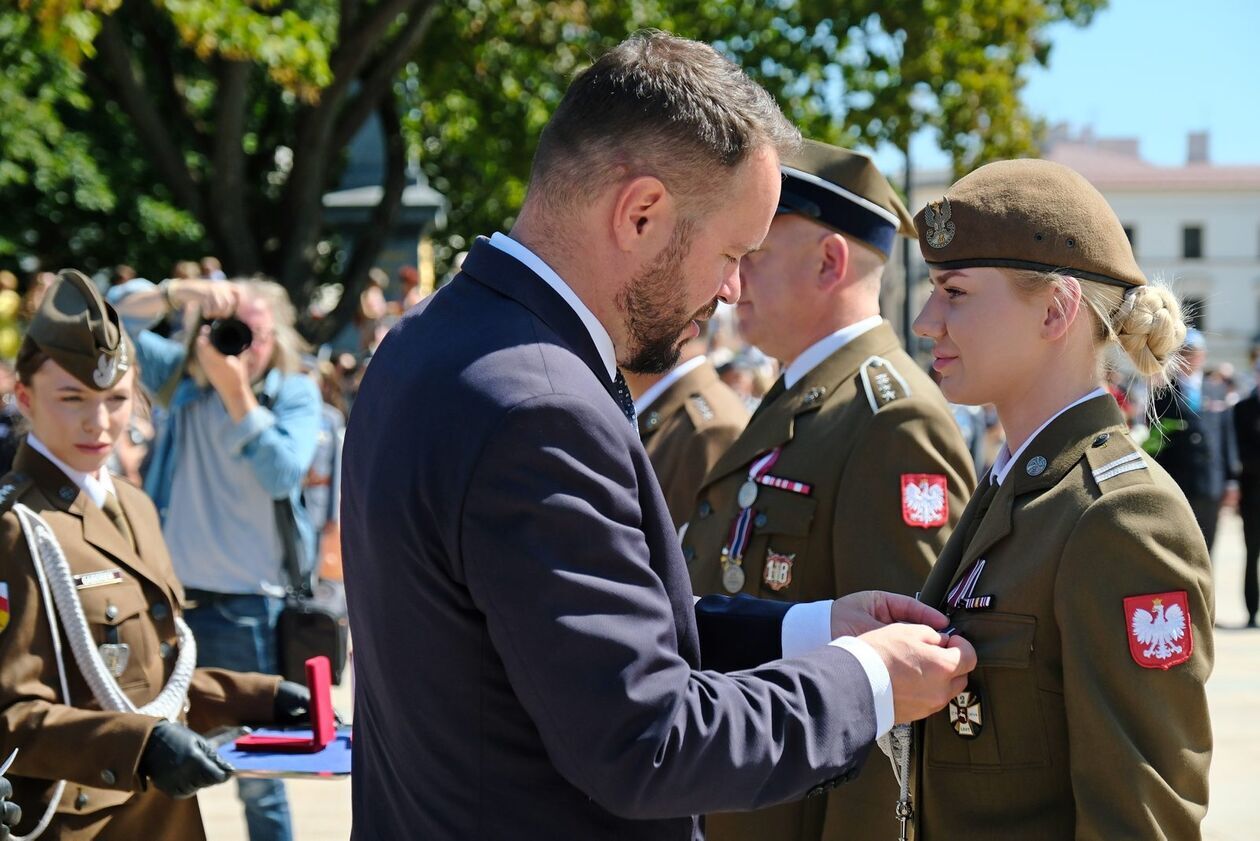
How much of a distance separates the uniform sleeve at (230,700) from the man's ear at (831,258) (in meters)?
1.59

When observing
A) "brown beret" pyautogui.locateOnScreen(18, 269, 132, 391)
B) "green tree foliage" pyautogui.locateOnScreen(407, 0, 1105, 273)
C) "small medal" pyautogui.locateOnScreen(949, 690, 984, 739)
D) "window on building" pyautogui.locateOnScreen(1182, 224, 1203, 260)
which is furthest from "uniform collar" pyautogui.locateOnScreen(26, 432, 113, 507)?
"window on building" pyautogui.locateOnScreen(1182, 224, 1203, 260)

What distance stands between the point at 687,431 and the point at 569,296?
2.64 meters

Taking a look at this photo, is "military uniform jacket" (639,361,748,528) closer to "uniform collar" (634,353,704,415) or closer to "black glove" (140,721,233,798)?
"uniform collar" (634,353,704,415)

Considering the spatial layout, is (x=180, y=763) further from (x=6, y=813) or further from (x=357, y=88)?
(x=357, y=88)

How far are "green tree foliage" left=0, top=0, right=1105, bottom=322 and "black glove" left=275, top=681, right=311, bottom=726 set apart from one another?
648cm

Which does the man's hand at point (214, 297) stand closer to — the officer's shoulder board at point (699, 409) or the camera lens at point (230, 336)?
the camera lens at point (230, 336)

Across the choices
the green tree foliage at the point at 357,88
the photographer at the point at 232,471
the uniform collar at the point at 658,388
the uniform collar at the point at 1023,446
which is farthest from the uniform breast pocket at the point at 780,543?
the green tree foliage at the point at 357,88

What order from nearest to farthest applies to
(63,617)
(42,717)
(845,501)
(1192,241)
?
(42,717) → (63,617) → (845,501) → (1192,241)

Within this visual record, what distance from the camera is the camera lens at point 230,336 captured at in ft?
14.7

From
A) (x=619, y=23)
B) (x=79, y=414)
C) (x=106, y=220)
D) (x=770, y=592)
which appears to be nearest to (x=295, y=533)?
(x=79, y=414)

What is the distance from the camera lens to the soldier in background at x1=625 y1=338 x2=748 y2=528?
14.5 feet

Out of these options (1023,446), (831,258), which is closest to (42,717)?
(1023,446)

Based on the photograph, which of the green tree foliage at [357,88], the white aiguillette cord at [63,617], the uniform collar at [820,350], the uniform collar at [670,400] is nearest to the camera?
the white aiguillette cord at [63,617]

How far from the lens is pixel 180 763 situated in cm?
259
